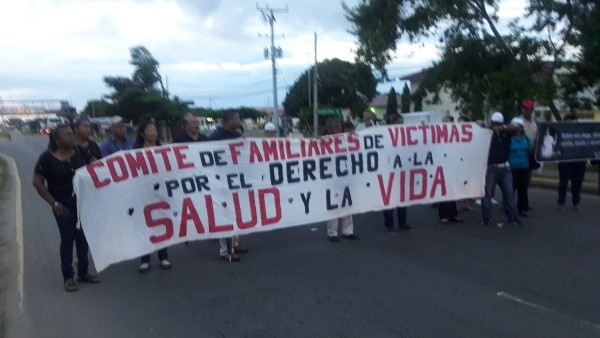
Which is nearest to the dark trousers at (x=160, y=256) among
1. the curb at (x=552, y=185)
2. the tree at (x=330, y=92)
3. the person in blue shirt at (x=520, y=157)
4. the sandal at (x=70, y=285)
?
the sandal at (x=70, y=285)

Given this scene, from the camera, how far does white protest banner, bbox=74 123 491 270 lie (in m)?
7.62

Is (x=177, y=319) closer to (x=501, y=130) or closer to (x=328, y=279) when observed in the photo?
(x=328, y=279)

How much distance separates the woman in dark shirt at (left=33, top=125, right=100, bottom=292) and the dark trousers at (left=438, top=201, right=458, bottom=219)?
5446mm

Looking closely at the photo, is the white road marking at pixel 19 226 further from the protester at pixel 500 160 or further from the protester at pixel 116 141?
the protester at pixel 500 160

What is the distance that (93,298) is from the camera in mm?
7059

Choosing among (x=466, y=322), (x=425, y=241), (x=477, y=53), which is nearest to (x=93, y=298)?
(x=466, y=322)

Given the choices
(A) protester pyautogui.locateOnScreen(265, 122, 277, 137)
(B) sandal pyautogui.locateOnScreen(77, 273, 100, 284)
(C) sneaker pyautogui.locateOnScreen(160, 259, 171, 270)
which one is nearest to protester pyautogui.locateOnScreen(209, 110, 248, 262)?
(C) sneaker pyautogui.locateOnScreen(160, 259, 171, 270)

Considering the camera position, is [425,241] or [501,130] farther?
[501,130]

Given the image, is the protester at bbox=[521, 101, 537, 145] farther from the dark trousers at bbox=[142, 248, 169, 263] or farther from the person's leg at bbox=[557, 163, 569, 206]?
the dark trousers at bbox=[142, 248, 169, 263]

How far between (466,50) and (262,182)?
14090 mm

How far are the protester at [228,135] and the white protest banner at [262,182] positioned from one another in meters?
0.32

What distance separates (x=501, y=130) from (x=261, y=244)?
3812mm

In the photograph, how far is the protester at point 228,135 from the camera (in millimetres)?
8633

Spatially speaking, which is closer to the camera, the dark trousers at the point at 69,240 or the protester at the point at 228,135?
the dark trousers at the point at 69,240
